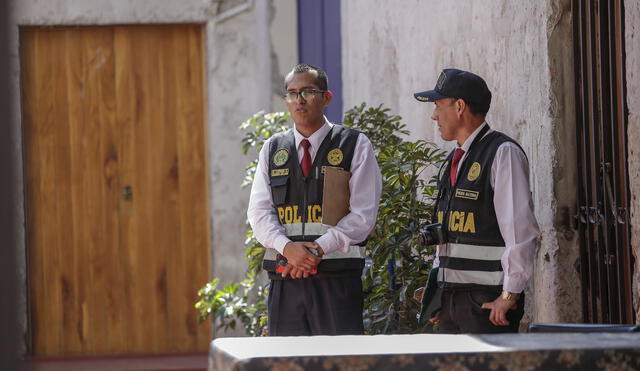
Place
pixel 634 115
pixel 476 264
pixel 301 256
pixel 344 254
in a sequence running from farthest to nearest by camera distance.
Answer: pixel 344 254, pixel 301 256, pixel 476 264, pixel 634 115

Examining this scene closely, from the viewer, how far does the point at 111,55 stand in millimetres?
7344

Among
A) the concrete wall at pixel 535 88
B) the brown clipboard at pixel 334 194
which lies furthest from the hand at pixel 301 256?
the concrete wall at pixel 535 88

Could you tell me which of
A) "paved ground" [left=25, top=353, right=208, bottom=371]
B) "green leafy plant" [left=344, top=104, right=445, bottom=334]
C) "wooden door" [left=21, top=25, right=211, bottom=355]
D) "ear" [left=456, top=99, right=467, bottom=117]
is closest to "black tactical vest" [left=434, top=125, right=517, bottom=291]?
"ear" [left=456, top=99, right=467, bottom=117]

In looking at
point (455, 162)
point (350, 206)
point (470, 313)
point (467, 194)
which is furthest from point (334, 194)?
point (470, 313)

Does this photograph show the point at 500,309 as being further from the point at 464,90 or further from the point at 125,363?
the point at 125,363

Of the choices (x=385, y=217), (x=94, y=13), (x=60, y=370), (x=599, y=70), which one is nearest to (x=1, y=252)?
(x=599, y=70)

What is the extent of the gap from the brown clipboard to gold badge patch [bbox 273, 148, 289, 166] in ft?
0.58

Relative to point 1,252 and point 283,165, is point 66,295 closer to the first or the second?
point 283,165

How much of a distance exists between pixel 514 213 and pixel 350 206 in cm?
87

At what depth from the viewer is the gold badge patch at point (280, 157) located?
12.3ft

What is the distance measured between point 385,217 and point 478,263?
3.93 ft

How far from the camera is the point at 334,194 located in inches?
144

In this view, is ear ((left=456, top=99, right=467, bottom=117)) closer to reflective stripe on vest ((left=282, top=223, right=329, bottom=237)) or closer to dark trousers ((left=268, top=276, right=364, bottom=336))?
reflective stripe on vest ((left=282, top=223, right=329, bottom=237))

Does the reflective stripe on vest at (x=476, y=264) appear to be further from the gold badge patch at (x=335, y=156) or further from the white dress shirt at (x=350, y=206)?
the gold badge patch at (x=335, y=156)
